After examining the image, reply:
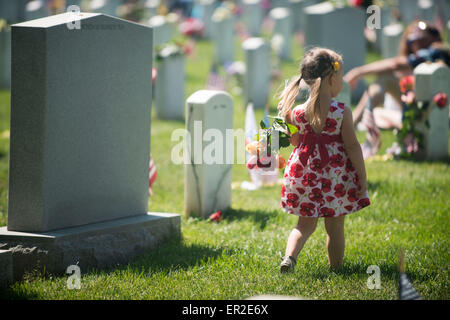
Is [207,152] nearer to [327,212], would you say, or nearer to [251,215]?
[251,215]

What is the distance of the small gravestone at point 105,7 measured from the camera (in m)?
16.8

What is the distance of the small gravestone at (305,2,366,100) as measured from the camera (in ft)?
34.7

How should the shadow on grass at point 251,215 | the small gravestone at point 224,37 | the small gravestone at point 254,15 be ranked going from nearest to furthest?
the shadow on grass at point 251,215, the small gravestone at point 224,37, the small gravestone at point 254,15

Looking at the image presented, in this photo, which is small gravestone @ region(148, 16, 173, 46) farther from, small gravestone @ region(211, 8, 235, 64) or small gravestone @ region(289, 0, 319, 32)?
small gravestone @ region(289, 0, 319, 32)

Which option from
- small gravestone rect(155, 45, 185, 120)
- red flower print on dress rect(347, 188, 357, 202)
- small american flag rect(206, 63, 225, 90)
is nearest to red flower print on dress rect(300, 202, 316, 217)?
red flower print on dress rect(347, 188, 357, 202)

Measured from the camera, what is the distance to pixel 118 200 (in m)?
4.24

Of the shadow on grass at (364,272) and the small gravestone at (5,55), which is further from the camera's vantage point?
the small gravestone at (5,55)

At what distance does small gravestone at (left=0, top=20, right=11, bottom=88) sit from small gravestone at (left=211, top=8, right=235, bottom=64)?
541 centimetres

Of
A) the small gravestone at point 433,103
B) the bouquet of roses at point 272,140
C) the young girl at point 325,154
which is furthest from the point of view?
the small gravestone at point 433,103

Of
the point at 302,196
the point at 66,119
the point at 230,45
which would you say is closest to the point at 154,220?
the point at 66,119

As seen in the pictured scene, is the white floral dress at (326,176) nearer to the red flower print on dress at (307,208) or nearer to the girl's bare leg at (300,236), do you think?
the red flower print on dress at (307,208)

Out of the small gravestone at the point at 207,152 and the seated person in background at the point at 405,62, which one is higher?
the seated person in background at the point at 405,62

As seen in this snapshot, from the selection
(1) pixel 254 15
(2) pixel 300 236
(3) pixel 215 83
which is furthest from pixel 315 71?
(1) pixel 254 15

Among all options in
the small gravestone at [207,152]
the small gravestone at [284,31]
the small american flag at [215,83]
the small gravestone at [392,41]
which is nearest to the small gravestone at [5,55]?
the small american flag at [215,83]
